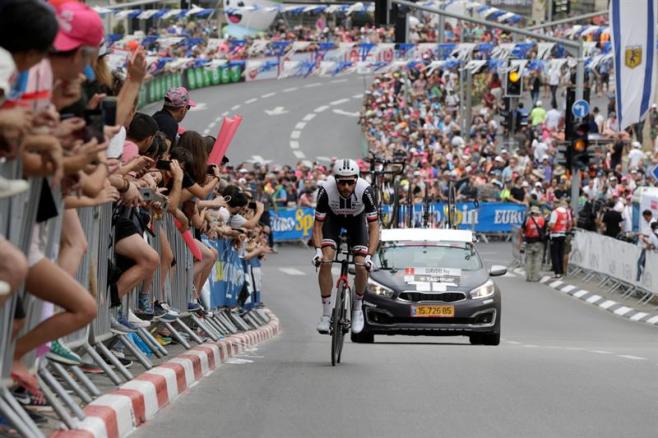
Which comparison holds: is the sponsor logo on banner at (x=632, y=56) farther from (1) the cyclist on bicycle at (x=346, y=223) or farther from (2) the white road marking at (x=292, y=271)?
(1) the cyclist on bicycle at (x=346, y=223)

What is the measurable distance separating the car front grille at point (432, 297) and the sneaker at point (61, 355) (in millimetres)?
12083

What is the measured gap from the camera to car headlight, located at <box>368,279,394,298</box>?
67.5 ft

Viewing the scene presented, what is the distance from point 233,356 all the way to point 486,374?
3.38 m

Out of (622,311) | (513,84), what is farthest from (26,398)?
(513,84)

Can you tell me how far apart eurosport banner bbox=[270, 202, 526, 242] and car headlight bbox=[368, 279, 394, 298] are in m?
24.6

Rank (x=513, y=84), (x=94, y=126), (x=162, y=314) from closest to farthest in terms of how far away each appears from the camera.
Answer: (x=94, y=126), (x=162, y=314), (x=513, y=84)

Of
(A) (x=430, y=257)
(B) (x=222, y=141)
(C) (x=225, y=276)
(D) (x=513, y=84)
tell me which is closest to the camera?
(B) (x=222, y=141)

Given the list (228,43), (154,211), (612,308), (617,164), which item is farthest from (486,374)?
(228,43)

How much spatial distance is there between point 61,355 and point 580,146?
29516mm

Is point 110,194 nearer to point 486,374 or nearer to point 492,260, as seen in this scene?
point 486,374

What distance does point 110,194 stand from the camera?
29.1 feet

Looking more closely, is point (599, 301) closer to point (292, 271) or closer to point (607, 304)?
point (607, 304)

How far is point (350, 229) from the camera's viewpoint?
1543cm

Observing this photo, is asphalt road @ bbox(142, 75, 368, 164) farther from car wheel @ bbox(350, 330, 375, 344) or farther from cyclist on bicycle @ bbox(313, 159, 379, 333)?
cyclist on bicycle @ bbox(313, 159, 379, 333)
